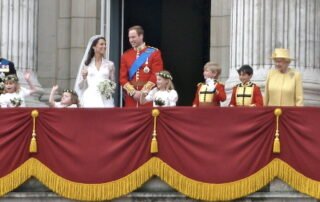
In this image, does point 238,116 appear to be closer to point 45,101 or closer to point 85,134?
point 85,134

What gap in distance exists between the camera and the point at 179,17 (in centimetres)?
3497

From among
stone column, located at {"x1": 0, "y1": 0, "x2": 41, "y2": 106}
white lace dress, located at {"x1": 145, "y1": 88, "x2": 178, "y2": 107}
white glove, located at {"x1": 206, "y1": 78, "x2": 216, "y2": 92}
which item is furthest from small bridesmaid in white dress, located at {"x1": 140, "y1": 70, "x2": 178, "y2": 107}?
stone column, located at {"x1": 0, "y1": 0, "x2": 41, "y2": 106}

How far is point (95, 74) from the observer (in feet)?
90.1

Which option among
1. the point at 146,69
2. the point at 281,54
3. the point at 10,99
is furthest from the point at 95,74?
the point at 281,54

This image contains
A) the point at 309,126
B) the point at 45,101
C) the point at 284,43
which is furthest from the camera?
the point at 45,101

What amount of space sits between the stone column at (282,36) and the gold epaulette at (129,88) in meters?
2.11

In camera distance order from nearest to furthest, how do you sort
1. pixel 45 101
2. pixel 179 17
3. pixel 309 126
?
pixel 309 126
pixel 45 101
pixel 179 17

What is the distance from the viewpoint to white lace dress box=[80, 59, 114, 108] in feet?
89.5

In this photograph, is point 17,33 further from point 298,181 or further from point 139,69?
point 298,181

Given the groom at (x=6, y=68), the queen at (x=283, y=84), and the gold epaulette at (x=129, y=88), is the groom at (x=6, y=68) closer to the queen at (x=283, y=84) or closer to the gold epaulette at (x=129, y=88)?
the gold epaulette at (x=129, y=88)

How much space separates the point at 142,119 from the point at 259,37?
374cm

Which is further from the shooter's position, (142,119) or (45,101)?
(45,101)

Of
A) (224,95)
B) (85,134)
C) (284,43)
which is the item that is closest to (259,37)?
(284,43)

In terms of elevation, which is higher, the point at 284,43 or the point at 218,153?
the point at 284,43
